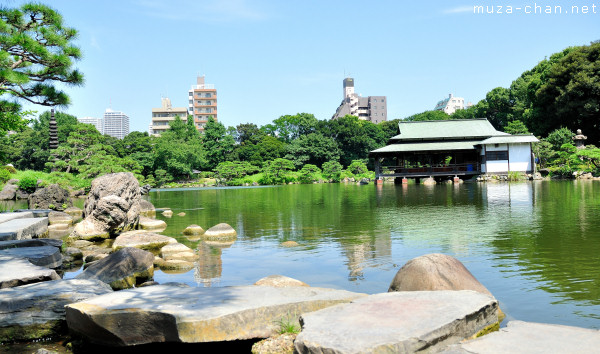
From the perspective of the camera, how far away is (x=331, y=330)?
11.8ft

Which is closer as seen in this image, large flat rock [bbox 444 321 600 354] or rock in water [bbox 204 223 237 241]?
large flat rock [bbox 444 321 600 354]

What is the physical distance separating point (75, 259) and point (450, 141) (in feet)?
122

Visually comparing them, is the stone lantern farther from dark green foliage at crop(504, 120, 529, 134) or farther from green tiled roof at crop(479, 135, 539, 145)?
dark green foliage at crop(504, 120, 529, 134)

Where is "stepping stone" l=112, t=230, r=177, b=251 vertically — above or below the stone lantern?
below

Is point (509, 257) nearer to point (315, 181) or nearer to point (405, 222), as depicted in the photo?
point (405, 222)

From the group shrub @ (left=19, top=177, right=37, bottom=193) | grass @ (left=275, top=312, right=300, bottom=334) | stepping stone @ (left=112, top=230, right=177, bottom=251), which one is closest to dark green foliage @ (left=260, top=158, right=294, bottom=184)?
shrub @ (left=19, top=177, right=37, bottom=193)

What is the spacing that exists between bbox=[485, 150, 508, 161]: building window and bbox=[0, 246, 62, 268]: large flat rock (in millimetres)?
36017

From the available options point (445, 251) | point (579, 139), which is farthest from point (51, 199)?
point (579, 139)

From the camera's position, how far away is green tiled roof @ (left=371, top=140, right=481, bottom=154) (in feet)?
126

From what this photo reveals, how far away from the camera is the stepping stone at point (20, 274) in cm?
590

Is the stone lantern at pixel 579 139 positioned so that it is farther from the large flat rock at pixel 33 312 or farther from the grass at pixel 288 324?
the large flat rock at pixel 33 312

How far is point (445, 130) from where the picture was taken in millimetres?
42000

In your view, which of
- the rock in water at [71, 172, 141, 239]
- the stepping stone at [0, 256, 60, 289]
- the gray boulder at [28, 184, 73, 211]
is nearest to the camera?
the stepping stone at [0, 256, 60, 289]

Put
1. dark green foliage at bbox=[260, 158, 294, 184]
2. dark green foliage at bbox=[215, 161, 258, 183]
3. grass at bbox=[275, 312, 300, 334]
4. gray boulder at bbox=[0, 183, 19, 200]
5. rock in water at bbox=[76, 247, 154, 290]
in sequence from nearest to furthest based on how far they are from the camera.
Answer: grass at bbox=[275, 312, 300, 334] → rock in water at bbox=[76, 247, 154, 290] → gray boulder at bbox=[0, 183, 19, 200] → dark green foliage at bbox=[260, 158, 294, 184] → dark green foliage at bbox=[215, 161, 258, 183]
